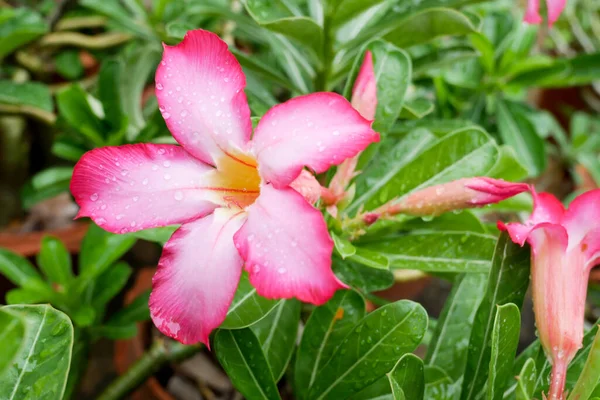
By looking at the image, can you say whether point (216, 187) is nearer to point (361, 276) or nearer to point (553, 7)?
point (361, 276)

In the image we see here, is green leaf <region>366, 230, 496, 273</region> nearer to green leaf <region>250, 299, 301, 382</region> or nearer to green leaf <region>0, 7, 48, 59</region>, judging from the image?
green leaf <region>250, 299, 301, 382</region>

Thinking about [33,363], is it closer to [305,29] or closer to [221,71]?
[221,71]

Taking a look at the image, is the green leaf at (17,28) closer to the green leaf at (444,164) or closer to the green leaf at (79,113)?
the green leaf at (79,113)

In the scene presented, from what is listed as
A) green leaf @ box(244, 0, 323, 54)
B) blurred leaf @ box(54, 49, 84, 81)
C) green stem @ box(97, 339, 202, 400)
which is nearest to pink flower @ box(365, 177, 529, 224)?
green leaf @ box(244, 0, 323, 54)

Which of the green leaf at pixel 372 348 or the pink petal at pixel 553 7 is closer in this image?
the green leaf at pixel 372 348

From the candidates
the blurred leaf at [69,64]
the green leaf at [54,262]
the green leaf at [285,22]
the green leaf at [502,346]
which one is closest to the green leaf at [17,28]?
the blurred leaf at [69,64]

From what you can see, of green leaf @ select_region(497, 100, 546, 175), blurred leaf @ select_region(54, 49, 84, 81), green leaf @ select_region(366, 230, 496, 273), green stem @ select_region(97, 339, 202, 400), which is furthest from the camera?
blurred leaf @ select_region(54, 49, 84, 81)

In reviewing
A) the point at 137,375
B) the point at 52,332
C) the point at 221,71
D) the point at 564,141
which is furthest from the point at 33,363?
the point at 564,141
